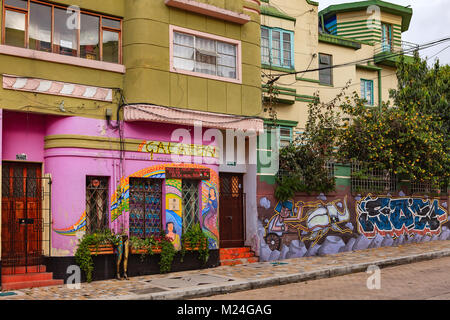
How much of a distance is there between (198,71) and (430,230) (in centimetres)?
1206

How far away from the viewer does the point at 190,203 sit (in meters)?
14.3

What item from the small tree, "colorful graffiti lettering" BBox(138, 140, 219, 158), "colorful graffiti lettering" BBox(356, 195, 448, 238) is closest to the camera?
"colorful graffiti lettering" BBox(138, 140, 219, 158)

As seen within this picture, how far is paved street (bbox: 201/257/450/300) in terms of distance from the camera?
10289mm

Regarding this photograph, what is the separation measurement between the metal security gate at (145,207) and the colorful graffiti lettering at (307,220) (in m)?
3.79

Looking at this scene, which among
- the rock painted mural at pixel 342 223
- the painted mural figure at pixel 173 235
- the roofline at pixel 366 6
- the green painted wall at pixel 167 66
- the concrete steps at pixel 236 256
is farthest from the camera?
the roofline at pixel 366 6

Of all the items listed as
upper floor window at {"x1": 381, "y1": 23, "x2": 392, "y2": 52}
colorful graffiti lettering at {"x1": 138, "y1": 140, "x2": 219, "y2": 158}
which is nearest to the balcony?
upper floor window at {"x1": 381, "y1": 23, "x2": 392, "y2": 52}

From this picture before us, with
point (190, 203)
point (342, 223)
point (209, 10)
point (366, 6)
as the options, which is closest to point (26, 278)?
point (190, 203)

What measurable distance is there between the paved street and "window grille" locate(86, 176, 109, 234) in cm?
351

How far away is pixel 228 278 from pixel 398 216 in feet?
30.2

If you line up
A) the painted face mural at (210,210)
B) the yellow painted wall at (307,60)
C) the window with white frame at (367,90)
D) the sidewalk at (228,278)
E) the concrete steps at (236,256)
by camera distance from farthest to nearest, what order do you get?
the window with white frame at (367,90)
the yellow painted wall at (307,60)
the concrete steps at (236,256)
the painted face mural at (210,210)
the sidewalk at (228,278)

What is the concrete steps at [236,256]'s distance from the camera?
49.5 ft

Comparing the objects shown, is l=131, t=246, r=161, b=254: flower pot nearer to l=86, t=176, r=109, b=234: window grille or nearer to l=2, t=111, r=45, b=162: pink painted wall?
l=86, t=176, r=109, b=234: window grille

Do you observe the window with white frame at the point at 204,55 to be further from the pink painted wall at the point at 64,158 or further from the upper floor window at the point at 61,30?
the pink painted wall at the point at 64,158

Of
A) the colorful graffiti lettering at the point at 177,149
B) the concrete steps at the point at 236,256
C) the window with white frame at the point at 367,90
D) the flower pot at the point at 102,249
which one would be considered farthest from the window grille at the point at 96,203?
the window with white frame at the point at 367,90
